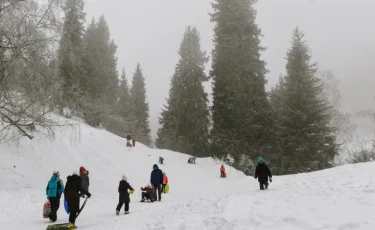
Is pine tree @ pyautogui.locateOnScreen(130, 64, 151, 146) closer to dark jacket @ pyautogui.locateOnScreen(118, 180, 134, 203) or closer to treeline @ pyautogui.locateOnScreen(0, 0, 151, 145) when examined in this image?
treeline @ pyautogui.locateOnScreen(0, 0, 151, 145)

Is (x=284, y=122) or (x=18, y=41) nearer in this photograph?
(x=18, y=41)

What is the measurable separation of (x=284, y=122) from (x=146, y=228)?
21.0m

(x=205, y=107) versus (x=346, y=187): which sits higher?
(x=205, y=107)

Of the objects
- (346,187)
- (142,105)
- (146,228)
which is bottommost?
(146,228)

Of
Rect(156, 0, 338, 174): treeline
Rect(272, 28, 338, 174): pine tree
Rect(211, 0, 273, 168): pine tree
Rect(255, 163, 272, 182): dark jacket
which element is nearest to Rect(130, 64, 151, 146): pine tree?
Rect(156, 0, 338, 174): treeline

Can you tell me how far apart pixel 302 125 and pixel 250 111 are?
4.49 meters

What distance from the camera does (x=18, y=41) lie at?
1070cm

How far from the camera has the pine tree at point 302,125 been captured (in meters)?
24.7

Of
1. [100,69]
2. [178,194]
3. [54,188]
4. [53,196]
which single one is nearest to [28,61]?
[54,188]

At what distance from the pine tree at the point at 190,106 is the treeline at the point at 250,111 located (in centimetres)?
11

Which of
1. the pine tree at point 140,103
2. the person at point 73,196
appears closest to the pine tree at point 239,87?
the person at point 73,196

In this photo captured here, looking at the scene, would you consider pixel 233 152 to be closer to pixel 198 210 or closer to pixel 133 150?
pixel 133 150

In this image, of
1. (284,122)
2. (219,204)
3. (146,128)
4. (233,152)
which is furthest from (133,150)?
(146,128)

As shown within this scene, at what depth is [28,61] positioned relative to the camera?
439 inches
